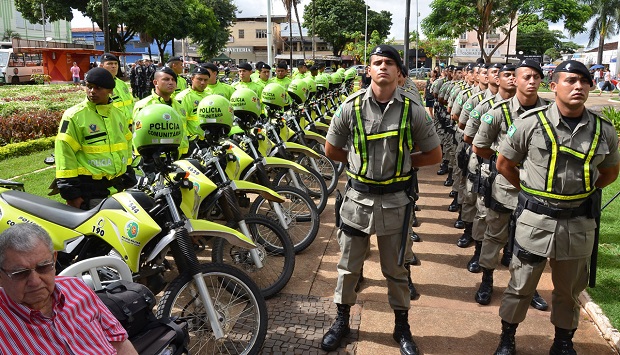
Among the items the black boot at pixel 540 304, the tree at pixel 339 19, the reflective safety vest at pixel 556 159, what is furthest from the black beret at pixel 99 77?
the tree at pixel 339 19

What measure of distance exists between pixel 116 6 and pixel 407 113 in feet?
109

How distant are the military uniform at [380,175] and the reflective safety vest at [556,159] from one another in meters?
0.68

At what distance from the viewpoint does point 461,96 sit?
6.98 metres

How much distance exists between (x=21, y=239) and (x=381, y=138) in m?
2.17

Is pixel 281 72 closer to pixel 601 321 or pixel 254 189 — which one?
pixel 254 189

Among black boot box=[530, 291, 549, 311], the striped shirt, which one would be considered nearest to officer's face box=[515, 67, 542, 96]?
black boot box=[530, 291, 549, 311]

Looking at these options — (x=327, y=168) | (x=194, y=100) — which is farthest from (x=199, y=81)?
(x=327, y=168)

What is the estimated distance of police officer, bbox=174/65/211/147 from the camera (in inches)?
246

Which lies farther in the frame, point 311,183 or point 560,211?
point 311,183

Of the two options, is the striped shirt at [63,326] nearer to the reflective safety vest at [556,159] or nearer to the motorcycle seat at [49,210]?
the motorcycle seat at [49,210]

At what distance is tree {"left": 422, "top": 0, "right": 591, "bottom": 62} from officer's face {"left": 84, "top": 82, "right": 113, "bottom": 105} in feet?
81.8

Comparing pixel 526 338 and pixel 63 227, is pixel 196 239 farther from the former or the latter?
pixel 526 338

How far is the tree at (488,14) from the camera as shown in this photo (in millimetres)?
26219

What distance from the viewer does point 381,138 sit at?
3.36 meters
